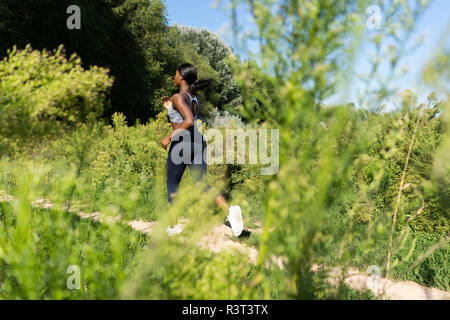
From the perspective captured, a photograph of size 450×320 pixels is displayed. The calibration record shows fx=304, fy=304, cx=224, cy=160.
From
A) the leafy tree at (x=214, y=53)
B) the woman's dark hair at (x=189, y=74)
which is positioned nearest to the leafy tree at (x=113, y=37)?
the leafy tree at (x=214, y=53)

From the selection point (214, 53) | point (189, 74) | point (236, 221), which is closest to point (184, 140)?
point (189, 74)

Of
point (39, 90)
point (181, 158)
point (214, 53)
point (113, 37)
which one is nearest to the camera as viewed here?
point (39, 90)

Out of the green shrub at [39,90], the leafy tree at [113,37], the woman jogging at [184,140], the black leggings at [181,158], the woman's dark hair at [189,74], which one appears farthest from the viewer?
the leafy tree at [113,37]

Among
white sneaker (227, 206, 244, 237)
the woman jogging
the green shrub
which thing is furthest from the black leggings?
the green shrub

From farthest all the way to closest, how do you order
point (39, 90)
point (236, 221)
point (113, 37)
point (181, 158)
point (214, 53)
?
point (214, 53)
point (113, 37)
point (236, 221)
point (181, 158)
point (39, 90)

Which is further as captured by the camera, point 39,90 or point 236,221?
point 236,221

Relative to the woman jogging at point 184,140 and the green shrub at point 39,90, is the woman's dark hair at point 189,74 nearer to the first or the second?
the woman jogging at point 184,140

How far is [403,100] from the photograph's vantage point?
1.55 meters

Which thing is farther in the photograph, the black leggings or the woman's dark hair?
the woman's dark hair

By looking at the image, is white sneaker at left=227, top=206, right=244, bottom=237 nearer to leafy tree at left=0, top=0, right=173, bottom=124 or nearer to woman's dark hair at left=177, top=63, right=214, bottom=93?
woman's dark hair at left=177, top=63, right=214, bottom=93

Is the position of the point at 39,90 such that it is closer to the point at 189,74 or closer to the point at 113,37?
the point at 189,74

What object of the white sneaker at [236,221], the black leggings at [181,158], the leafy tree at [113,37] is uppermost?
the leafy tree at [113,37]

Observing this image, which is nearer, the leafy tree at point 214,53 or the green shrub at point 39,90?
the green shrub at point 39,90
